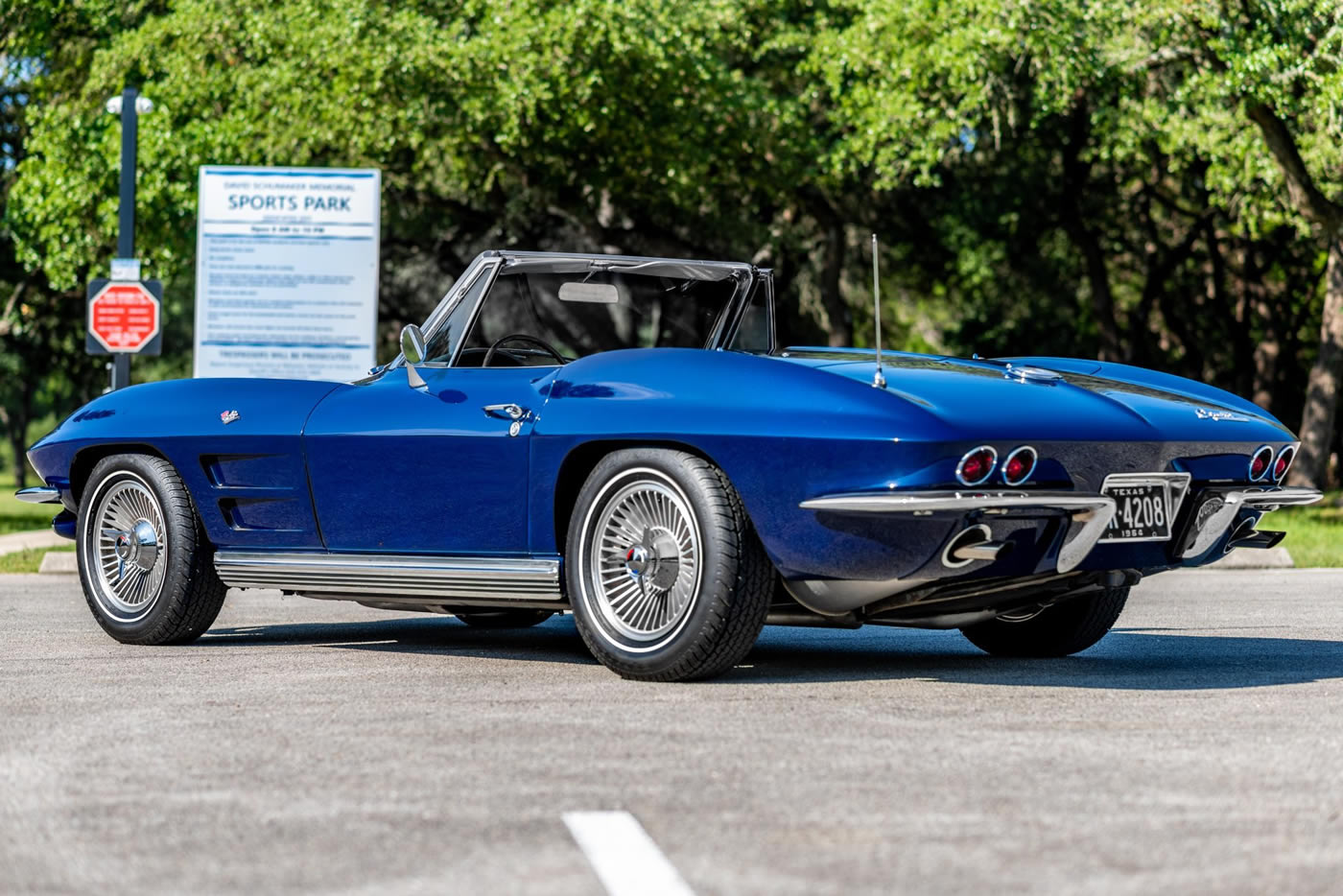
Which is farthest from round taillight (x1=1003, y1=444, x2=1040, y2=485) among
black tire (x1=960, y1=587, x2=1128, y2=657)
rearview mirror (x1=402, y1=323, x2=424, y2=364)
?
rearview mirror (x1=402, y1=323, x2=424, y2=364)

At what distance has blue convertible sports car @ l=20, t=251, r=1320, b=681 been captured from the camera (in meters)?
5.79

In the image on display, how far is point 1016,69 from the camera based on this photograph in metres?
22.1

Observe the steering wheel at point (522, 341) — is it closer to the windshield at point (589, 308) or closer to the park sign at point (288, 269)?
the windshield at point (589, 308)

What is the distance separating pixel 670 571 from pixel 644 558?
0.10m

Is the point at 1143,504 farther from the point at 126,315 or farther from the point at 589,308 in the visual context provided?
the point at 126,315

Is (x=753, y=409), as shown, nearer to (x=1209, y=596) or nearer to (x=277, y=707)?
(x=277, y=707)

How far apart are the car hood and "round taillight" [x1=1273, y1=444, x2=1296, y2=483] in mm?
55

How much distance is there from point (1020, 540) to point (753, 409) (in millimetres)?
896

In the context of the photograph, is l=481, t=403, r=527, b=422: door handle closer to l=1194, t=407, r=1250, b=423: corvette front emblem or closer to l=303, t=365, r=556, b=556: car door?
l=303, t=365, r=556, b=556: car door

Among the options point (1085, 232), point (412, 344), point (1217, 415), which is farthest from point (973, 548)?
point (1085, 232)

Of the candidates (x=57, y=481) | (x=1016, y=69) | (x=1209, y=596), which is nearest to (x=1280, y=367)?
(x=1016, y=69)

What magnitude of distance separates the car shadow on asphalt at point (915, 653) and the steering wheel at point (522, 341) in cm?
112

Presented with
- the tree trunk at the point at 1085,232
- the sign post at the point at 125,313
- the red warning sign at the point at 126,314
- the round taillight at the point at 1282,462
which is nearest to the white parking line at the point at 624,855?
the round taillight at the point at 1282,462

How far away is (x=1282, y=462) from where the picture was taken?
6.68 metres
